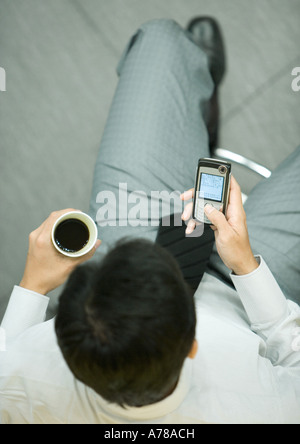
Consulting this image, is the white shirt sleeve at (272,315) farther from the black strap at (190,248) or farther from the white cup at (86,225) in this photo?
the white cup at (86,225)

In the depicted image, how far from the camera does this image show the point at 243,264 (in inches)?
33.4

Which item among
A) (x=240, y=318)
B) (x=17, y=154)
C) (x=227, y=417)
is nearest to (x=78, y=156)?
(x=17, y=154)

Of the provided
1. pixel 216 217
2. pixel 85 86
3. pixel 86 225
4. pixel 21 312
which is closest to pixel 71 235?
pixel 86 225

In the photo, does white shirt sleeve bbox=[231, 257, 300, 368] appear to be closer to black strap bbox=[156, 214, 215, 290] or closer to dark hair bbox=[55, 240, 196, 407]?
black strap bbox=[156, 214, 215, 290]

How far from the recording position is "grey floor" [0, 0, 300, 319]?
1441mm

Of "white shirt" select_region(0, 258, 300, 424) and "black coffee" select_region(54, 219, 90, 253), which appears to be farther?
"black coffee" select_region(54, 219, 90, 253)

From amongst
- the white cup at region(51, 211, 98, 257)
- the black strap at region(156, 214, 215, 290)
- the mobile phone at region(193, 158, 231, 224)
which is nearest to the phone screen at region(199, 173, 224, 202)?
the mobile phone at region(193, 158, 231, 224)

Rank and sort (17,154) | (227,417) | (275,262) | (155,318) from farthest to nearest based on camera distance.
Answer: (17,154) < (275,262) < (227,417) < (155,318)

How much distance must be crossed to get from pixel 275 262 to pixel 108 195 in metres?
0.49

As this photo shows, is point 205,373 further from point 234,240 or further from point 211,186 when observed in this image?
point 211,186

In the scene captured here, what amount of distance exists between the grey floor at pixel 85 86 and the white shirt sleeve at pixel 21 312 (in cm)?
58

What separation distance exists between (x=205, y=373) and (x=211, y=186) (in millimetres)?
406

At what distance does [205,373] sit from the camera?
752mm

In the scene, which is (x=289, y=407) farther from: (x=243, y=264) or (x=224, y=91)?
(x=224, y=91)
